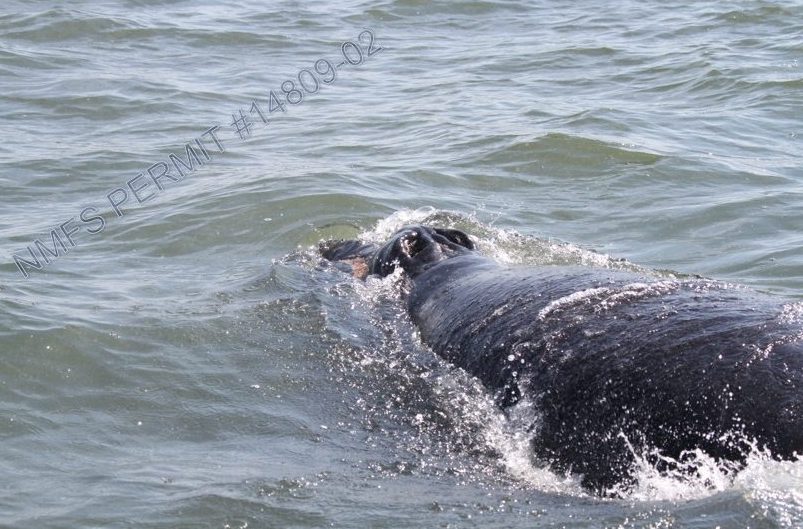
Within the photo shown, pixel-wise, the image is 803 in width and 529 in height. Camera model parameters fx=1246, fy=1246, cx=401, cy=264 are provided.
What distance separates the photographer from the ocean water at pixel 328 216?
6156 mm

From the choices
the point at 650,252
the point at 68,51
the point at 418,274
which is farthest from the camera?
the point at 68,51

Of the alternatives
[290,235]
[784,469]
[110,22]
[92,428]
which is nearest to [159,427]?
[92,428]

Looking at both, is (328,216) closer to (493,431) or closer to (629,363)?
(493,431)

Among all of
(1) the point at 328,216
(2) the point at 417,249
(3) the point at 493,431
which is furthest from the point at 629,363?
(1) the point at 328,216

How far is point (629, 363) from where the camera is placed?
5.83 m

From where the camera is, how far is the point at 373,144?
1498cm

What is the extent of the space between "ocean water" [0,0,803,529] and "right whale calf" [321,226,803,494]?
15 cm

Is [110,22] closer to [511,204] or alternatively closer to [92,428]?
[511,204]

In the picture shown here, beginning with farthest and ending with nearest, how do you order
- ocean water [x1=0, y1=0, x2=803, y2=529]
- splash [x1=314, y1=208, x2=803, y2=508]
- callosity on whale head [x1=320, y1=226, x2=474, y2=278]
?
callosity on whale head [x1=320, y1=226, x2=474, y2=278] < ocean water [x1=0, y1=0, x2=803, y2=529] < splash [x1=314, y1=208, x2=803, y2=508]

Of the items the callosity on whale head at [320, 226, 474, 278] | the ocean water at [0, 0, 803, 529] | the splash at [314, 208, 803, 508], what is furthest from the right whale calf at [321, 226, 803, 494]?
the callosity on whale head at [320, 226, 474, 278]

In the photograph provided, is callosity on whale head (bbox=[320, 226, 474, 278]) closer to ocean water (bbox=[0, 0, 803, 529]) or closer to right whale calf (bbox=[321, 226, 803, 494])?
ocean water (bbox=[0, 0, 803, 529])

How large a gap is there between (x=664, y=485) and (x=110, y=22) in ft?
56.9

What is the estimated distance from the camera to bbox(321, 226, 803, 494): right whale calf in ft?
17.5

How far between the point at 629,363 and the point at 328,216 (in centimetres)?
649
